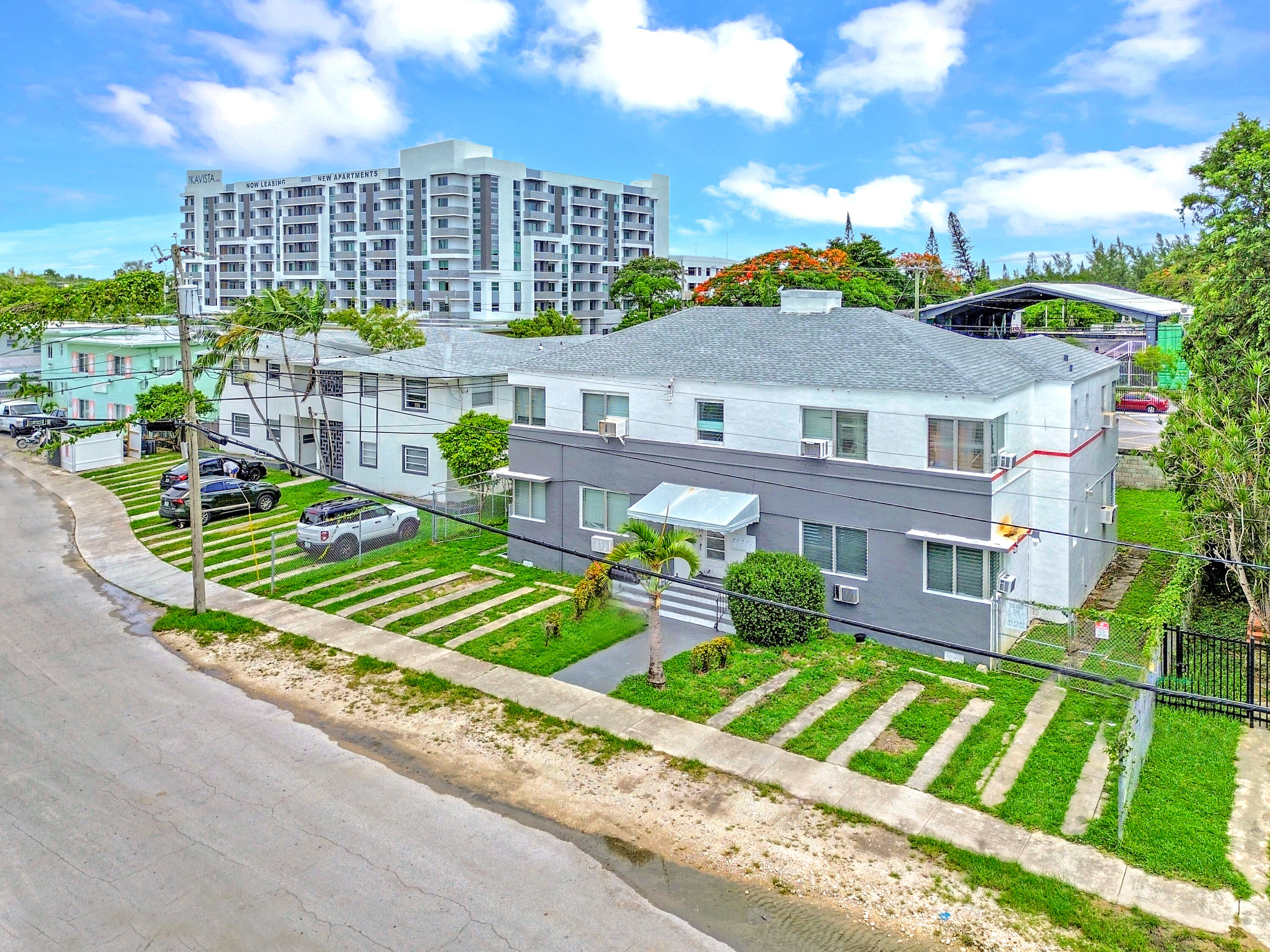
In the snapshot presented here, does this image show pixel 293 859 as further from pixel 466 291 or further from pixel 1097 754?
pixel 466 291

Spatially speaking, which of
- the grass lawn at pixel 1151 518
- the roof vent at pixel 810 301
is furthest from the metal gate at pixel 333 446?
the grass lawn at pixel 1151 518

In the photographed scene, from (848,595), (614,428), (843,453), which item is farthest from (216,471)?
(848,595)

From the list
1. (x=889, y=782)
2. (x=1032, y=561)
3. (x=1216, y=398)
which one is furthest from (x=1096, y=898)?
(x=1216, y=398)

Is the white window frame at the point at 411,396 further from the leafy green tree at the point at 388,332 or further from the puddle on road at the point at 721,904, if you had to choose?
the puddle on road at the point at 721,904

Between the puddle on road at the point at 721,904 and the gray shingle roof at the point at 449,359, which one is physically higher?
the gray shingle roof at the point at 449,359

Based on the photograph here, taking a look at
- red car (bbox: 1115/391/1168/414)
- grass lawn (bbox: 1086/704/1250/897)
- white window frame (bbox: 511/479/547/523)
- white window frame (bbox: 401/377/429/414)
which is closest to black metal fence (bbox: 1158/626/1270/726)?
grass lawn (bbox: 1086/704/1250/897)

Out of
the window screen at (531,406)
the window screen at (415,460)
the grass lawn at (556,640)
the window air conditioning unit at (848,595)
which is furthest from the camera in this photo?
the window screen at (415,460)
